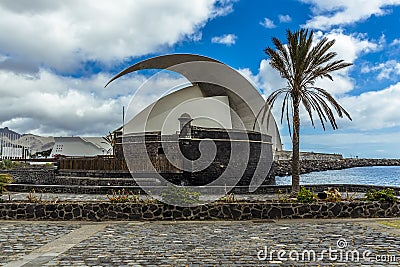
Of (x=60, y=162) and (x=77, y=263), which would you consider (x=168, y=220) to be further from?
(x=60, y=162)

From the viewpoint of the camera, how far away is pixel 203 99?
29828mm

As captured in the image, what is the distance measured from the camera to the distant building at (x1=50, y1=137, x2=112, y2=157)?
219 ft

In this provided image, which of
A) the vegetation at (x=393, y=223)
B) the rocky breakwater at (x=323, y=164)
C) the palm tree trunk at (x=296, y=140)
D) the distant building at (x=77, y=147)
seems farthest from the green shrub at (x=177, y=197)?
the distant building at (x=77, y=147)

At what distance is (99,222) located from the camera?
980 centimetres

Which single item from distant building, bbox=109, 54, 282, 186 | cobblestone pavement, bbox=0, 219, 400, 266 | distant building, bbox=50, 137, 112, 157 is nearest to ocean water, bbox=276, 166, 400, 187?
distant building, bbox=109, 54, 282, 186

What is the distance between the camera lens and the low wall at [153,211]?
32.9 ft

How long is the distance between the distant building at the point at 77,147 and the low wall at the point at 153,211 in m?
57.4

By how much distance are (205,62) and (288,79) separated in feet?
56.5

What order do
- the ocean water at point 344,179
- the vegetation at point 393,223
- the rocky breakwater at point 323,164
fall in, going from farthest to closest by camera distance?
the rocky breakwater at point 323,164 < the ocean water at point 344,179 < the vegetation at point 393,223

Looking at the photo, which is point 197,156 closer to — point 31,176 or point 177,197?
point 177,197

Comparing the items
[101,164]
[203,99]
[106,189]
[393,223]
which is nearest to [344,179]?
[203,99]

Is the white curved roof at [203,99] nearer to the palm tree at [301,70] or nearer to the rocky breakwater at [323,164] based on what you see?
the rocky breakwater at [323,164]

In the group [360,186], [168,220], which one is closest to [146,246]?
[168,220]

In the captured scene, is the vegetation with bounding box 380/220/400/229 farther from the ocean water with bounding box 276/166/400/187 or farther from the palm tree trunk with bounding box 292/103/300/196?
the ocean water with bounding box 276/166/400/187
